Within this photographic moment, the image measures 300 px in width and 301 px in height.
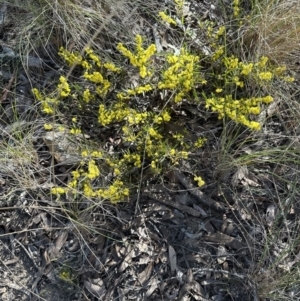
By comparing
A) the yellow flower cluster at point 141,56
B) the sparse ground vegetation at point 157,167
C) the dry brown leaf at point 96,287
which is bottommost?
the dry brown leaf at point 96,287

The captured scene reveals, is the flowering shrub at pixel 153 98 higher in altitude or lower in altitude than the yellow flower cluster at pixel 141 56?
lower

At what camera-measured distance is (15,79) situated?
2.05 metres

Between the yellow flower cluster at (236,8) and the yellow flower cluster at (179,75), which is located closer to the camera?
the yellow flower cluster at (179,75)

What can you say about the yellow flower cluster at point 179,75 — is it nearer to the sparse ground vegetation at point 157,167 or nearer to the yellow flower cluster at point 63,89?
the sparse ground vegetation at point 157,167

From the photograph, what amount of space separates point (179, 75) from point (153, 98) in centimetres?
21

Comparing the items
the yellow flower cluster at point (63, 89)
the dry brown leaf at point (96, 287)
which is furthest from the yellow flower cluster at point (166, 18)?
the dry brown leaf at point (96, 287)

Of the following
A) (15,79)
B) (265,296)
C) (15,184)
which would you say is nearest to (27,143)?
(15,184)

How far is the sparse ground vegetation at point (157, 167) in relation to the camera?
1.80 m

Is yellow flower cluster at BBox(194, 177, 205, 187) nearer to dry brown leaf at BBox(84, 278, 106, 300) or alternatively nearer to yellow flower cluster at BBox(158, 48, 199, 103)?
yellow flower cluster at BBox(158, 48, 199, 103)

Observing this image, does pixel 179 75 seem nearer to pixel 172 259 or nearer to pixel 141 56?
pixel 141 56

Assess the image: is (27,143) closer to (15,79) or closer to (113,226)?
(15,79)

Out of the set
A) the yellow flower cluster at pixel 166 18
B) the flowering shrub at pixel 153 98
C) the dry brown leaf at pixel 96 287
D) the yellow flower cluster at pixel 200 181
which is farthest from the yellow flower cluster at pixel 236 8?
the dry brown leaf at pixel 96 287

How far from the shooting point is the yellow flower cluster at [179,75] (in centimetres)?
173

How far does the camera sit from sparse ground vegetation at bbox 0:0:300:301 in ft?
5.91
